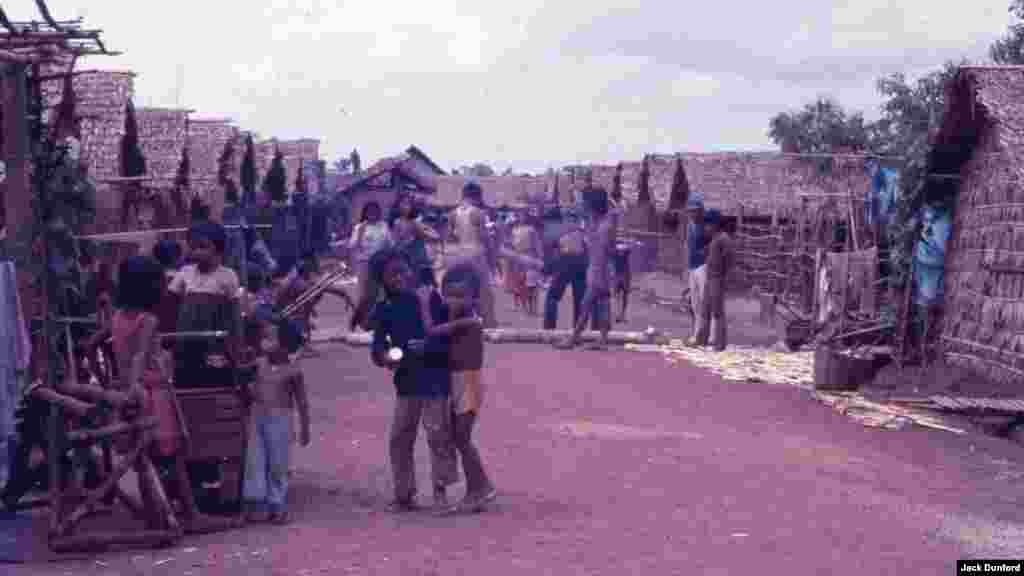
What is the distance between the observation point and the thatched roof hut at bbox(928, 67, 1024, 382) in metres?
14.9

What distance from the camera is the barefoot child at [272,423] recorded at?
8695 mm

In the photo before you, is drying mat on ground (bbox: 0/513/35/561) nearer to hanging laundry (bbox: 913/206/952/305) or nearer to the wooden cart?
the wooden cart

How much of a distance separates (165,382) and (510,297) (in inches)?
1040

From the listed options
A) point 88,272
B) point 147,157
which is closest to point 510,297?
point 147,157

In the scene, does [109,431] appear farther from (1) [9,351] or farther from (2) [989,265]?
(2) [989,265]

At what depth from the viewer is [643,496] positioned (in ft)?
30.9

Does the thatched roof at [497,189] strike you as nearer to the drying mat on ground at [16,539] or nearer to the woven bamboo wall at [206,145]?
the woven bamboo wall at [206,145]

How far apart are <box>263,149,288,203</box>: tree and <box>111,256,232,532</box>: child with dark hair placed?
27.9m

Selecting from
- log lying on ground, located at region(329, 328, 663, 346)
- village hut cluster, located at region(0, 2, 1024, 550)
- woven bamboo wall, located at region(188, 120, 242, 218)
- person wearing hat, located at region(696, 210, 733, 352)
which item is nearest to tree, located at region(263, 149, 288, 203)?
village hut cluster, located at region(0, 2, 1024, 550)

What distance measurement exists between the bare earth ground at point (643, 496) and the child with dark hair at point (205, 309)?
1.05 m

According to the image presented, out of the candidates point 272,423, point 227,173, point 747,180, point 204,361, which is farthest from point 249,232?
point 747,180

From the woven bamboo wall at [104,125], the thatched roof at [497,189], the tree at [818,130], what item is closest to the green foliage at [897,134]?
the tree at [818,130]

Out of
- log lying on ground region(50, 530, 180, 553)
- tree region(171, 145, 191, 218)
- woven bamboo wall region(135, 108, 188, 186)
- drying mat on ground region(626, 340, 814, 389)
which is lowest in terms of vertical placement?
drying mat on ground region(626, 340, 814, 389)

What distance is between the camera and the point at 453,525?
28.0 feet
